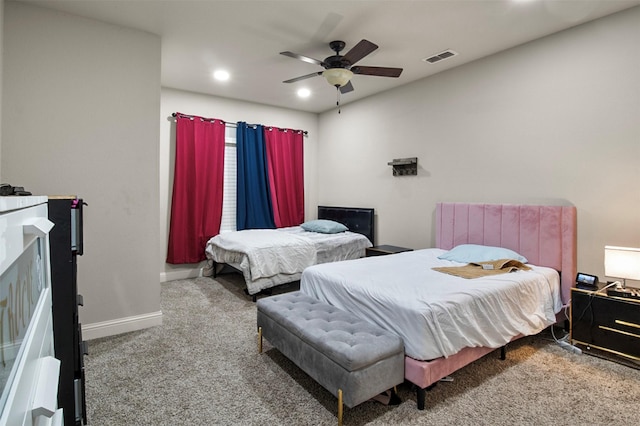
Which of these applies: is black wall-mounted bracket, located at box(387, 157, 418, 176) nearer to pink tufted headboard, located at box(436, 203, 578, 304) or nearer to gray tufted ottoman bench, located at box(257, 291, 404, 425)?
pink tufted headboard, located at box(436, 203, 578, 304)

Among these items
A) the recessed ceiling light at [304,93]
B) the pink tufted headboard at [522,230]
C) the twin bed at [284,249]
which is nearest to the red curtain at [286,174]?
the twin bed at [284,249]

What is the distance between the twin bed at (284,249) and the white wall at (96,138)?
1.03m

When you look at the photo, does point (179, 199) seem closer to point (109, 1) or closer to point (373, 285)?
point (109, 1)

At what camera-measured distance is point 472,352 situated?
2.21 m

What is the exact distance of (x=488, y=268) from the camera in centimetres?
290

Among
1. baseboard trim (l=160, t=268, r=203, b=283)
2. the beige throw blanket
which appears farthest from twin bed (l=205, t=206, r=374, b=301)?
the beige throw blanket

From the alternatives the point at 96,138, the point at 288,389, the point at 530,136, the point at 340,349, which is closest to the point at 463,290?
the point at 340,349

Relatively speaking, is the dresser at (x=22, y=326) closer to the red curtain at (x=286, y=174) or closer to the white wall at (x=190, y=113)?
the white wall at (x=190, y=113)

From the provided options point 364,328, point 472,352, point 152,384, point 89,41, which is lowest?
point 152,384

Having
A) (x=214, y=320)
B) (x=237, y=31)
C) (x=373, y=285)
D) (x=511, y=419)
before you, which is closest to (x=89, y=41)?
(x=237, y=31)

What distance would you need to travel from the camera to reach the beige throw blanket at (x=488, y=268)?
278 centimetres

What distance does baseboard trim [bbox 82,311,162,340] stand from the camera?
2842 millimetres

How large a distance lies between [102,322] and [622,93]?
15.8 ft

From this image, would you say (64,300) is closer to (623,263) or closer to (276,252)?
(276,252)
